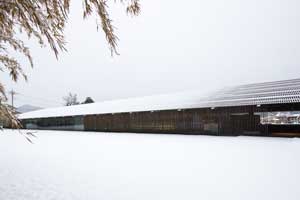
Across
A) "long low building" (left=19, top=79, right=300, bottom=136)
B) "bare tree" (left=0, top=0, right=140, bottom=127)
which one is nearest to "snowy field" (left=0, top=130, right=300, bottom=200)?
"bare tree" (left=0, top=0, right=140, bottom=127)

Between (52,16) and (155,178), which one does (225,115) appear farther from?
(52,16)

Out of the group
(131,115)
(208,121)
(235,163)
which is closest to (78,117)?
(131,115)

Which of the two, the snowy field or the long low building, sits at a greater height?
the long low building

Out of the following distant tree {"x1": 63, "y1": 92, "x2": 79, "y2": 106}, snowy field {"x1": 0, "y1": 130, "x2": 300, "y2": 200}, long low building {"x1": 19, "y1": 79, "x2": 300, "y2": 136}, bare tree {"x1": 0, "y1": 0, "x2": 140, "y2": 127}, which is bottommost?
snowy field {"x1": 0, "y1": 130, "x2": 300, "y2": 200}

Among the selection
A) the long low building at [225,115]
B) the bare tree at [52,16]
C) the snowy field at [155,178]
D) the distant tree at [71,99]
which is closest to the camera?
the bare tree at [52,16]

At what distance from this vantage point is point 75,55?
6863 millimetres

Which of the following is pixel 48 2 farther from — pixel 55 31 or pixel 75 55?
pixel 75 55

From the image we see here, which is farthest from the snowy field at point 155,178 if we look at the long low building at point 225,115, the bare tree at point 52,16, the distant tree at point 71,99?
the distant tree at point 71,99

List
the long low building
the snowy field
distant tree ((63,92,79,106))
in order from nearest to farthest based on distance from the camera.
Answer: the snowy field
the long low building
distant tree ((63,92,79,106))

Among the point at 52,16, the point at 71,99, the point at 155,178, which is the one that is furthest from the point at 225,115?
the point at 71,99

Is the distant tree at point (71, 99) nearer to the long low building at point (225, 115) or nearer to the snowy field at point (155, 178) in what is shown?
the long low building at point (225, 115)

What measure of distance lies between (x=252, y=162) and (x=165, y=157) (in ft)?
9.35

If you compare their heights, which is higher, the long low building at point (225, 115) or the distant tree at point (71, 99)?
the distant tree at point (71, 99)

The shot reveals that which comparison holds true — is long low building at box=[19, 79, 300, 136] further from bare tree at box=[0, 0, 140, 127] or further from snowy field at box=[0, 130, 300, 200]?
bare tree at box=[0, 0, 140, 127]
